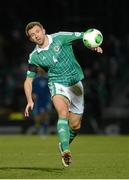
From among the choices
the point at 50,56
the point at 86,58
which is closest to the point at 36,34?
the point at 50,56

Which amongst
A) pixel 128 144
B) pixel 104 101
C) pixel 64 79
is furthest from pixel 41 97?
pixel 64 79

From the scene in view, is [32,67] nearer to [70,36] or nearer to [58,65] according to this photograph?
[58,65]

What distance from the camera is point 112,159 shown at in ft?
42.4

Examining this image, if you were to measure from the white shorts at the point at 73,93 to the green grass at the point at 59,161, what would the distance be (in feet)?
2.81

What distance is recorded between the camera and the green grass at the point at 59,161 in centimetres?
1005

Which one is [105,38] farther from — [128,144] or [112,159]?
[112,159]

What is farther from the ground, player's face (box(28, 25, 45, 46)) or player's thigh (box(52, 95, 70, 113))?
player's face (box(28, 25, 45, 46))

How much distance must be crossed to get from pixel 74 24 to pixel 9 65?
2840 millimetres

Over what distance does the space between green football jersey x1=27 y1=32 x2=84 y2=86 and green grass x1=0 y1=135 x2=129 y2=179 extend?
4.23ft

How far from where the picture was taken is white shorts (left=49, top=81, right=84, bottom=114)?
36.2 feet

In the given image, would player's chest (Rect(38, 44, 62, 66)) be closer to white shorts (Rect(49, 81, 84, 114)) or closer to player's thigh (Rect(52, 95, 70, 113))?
white shorts (Rect(49, 81, 84, 114))

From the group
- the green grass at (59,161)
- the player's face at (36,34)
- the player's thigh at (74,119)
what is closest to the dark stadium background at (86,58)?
the green grass at (59,161)

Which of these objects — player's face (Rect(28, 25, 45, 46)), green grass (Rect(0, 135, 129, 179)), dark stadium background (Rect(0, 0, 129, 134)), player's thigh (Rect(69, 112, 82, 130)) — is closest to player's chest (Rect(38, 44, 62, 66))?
player's face (Rect(28, 25, 45, 46))

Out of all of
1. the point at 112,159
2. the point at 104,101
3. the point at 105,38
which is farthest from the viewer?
the point at 105,38
